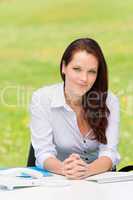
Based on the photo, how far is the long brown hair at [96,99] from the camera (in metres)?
2.55

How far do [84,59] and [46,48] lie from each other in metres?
2.04

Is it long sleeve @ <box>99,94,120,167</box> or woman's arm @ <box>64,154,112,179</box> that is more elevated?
long sleeve @ <box>99,94,120,167</box>

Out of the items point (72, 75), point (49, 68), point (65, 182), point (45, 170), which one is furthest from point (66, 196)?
point (49, 68)

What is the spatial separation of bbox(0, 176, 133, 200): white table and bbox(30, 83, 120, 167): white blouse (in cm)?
50

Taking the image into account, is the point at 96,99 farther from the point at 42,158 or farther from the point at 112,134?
the point at 42,158

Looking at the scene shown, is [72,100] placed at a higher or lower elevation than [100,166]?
higher

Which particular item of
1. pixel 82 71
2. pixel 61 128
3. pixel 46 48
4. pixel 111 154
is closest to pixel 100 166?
pixel 111 154

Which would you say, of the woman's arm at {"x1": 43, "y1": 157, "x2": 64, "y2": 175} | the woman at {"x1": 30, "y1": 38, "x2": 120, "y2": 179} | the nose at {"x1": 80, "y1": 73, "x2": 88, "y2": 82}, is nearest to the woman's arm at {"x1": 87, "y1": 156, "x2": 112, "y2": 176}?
the woman at {"x1": 30, "y1": 38, "x2": 120, "y2": 179}

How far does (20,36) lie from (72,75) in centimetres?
207

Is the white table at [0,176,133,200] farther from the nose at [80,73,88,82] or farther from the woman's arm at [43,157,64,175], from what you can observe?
the nose at [80,73,88,82]

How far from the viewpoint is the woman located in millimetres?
2484

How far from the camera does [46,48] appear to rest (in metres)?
4.47

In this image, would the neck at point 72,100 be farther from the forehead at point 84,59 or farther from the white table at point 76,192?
the white table at point 76,192

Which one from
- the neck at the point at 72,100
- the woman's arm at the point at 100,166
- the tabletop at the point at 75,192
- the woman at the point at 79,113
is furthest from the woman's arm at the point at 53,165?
the neck at the point at 72,100
